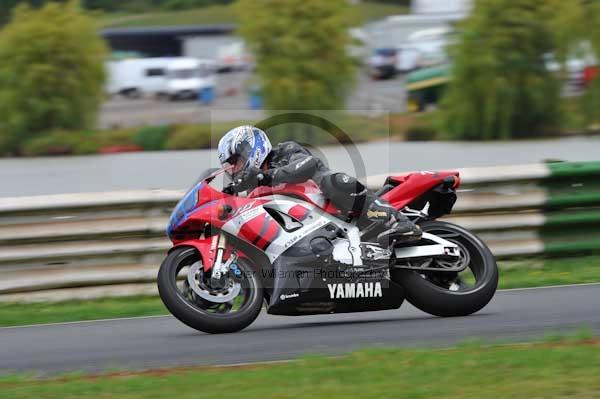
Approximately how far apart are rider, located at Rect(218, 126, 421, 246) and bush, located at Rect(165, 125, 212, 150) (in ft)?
46.2

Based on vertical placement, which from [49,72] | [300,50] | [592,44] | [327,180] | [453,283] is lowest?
[49,72]

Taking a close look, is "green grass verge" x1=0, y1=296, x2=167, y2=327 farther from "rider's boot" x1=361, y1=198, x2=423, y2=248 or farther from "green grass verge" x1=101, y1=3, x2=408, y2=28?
"green grass verge" x1=101, y1=3, x2=408, y2=28

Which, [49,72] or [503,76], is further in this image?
[49,72]

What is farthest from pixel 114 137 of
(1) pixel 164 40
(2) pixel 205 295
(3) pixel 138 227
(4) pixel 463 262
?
(1) pixel 164 40

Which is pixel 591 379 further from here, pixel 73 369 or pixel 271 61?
pixel 271 61

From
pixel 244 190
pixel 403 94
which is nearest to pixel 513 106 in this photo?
pixel 403 94

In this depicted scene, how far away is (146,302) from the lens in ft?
29.2

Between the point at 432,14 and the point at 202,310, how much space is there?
34.1m

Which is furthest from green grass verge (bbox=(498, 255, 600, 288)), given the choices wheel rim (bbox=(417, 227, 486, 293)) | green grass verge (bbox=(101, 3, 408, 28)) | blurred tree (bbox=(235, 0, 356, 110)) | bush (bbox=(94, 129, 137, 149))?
green grass verge (bbox=(101, 3, 408, 28))

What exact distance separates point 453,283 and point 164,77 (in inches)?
1318

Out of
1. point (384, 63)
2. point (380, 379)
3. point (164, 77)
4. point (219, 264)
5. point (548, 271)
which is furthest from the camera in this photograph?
point (164, 77)

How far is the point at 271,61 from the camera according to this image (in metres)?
22.6

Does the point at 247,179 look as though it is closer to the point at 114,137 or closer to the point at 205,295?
the point at 205,295

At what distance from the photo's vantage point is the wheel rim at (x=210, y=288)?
6.68 metres
